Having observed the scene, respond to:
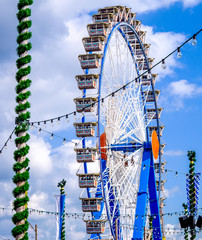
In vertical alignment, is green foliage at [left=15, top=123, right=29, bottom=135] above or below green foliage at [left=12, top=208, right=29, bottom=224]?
above

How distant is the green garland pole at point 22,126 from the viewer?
1667cm

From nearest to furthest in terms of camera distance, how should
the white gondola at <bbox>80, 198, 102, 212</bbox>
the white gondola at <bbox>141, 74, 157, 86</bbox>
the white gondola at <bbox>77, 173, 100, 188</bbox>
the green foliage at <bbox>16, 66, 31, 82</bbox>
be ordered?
the green foliage at <bbox>16, 66, 31, 82</bbox> → the white gondola at <bbox>77, 173, 100, 188</bbox> → the white gondola at <bbox>80, 198, 102, 212</bbox> → the white gondola at <bbox>141, 74, 157, 86</bbox>

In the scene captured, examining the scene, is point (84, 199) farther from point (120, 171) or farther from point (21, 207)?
point (21, 207)

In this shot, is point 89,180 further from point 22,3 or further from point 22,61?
point 22,3

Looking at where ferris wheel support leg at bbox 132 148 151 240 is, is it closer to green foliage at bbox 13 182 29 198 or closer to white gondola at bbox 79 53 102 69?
white gondola at bbox 79 53 102 69

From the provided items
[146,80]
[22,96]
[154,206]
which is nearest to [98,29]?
[146,80]

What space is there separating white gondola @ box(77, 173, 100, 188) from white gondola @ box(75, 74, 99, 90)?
561 cm

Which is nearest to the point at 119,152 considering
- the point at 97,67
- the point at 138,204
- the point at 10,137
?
the point at 138,204

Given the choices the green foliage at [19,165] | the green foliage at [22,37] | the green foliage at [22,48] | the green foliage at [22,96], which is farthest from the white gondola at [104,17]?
the green foliage at [19,165]

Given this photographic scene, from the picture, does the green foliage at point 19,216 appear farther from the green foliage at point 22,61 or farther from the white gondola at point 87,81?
the white gondola at point 87,81

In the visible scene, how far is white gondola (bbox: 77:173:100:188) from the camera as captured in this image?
111 feet

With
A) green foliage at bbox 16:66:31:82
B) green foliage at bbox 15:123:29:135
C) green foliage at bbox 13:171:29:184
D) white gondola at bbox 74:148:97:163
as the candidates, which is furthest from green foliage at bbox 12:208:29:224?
white gondola at bbox 74:148:97:163

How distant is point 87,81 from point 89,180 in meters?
6.33

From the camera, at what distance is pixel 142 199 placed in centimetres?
3681
